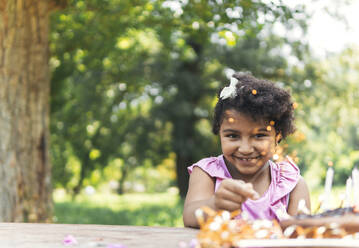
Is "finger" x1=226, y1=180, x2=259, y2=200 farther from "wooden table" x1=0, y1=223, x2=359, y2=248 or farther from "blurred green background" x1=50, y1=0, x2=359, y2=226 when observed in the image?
"blurred green background" x1=50, y1=0, x2=359, y2=226

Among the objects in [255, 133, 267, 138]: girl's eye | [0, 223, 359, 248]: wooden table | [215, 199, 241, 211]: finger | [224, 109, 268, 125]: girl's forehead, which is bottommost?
[0, 223, 359, 248]: wooden table

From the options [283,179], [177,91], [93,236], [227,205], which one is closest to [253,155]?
[283,179]

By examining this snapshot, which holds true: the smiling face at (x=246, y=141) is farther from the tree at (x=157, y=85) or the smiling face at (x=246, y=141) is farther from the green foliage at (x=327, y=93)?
the green foliage at (x=327, y=93)

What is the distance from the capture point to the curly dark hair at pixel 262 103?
2121 mm

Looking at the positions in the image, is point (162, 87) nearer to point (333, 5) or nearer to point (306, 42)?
point (306, 42)

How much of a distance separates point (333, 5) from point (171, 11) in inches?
107

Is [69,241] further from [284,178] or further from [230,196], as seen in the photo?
[284,178]

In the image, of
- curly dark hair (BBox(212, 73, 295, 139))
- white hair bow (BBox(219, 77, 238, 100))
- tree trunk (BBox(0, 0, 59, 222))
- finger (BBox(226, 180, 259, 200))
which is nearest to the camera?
finger (BBox(226, 180, 259, 200))

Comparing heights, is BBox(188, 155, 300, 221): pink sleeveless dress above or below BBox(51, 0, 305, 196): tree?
below

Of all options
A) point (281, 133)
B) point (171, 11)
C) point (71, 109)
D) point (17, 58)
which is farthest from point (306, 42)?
point (281, 133)

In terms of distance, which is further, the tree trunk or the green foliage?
the green foliage

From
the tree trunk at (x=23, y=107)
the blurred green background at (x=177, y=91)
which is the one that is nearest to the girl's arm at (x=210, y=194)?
the tree trunk at (x=23, y=107)

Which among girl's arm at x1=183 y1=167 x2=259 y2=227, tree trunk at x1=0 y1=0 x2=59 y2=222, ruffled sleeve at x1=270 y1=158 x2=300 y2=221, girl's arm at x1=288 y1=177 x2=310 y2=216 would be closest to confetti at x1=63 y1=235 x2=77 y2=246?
girl's arm at x1=183 y1=167 x2=259 y2=227

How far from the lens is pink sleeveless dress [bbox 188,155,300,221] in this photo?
2.18 metres
